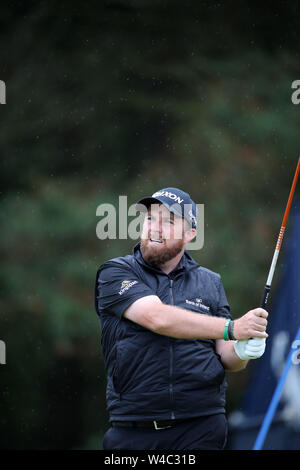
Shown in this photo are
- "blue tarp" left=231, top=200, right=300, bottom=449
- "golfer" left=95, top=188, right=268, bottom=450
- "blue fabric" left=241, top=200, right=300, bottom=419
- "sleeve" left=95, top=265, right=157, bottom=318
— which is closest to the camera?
"golfer" left=95, top=188, right=268, bottom=450

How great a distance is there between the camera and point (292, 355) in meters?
5.47

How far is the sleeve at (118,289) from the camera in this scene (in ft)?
9.62

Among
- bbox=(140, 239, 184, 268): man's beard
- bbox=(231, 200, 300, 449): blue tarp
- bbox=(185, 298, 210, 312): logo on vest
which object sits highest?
bbox=(140, 239, 184, 268): man's beard

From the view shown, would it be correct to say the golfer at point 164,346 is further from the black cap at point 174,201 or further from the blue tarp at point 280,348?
the blue tarp at point 280,348

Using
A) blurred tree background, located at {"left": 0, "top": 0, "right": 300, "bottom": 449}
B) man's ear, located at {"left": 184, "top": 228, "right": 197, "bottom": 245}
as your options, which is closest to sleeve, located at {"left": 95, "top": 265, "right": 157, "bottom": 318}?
man's ear, located at {"left": 184, "top": 228, "right": 197, "bottom": 245}

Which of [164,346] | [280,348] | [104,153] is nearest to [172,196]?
[164,346]

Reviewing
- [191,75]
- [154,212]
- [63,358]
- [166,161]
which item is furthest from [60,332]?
[154,212]

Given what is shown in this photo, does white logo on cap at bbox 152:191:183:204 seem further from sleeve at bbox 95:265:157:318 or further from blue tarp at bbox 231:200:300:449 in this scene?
blue tarp at bbox 231:200:300:449

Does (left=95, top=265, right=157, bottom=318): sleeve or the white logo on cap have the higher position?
the white logo on cap

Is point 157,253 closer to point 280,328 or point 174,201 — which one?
point 174,201

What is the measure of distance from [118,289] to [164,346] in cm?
30

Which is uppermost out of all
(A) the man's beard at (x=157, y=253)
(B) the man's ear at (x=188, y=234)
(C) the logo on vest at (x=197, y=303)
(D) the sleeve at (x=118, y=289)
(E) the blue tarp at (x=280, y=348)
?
(B) the man's ear at (x=188, y=234)

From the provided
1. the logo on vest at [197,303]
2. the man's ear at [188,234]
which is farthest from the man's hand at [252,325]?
the man's ear at [188,234]

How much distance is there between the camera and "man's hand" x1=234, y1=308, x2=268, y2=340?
2.70 m
